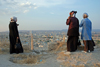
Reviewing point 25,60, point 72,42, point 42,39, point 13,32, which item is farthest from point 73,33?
point 42,39

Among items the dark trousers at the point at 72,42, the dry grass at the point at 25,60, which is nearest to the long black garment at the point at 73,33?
the dark trousers at the point at 72,42

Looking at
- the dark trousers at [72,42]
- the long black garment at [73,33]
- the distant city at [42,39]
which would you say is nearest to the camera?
the long black garment at [73,33]

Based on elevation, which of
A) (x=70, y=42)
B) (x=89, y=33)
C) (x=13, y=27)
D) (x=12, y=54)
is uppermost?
(x=13, y=27)

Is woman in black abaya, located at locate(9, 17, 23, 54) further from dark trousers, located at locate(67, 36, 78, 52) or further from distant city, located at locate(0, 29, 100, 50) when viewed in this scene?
dark trousers, located at locate(67, 36, 78, 52)

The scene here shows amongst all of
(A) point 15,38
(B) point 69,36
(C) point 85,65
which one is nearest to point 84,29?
(B) point 69,36

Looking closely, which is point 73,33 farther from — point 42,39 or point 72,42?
point 42,39

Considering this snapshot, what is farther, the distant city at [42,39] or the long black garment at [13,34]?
the distant city at [42,39]

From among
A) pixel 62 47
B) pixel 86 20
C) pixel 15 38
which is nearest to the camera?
pixel 86 20

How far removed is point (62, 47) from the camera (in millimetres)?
7211

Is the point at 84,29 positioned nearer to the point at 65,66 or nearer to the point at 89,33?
the point at 89,33

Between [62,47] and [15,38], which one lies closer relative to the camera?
[15,38]

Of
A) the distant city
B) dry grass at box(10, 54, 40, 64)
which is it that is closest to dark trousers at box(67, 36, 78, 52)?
dry grass at box(10, 54, 40, 64)

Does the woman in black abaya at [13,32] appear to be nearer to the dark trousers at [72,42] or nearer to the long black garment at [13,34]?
the long black garment at [13,34]

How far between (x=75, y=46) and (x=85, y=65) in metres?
2.12
